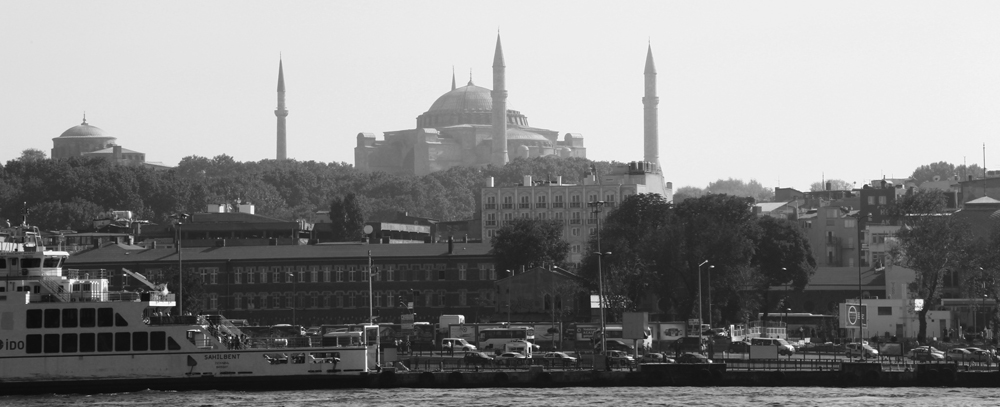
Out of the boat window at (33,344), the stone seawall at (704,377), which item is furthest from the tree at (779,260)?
the boat window at (33,344)

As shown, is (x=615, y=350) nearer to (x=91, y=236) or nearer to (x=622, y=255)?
(x=622, y=255)

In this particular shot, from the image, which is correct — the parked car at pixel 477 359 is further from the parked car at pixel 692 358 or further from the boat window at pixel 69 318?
the boat window at pixel 69 318

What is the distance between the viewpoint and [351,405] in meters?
70.3

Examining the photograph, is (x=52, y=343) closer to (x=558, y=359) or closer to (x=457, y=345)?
(x=558, y=359)

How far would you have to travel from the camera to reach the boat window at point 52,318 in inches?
2926

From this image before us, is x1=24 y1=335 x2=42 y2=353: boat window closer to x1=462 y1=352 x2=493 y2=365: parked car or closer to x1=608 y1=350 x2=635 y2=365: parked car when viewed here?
x1=462 y1=352 x2=493 y2=365: parked car

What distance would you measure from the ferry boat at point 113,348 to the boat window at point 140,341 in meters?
0.04

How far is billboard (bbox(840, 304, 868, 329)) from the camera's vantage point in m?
97.2

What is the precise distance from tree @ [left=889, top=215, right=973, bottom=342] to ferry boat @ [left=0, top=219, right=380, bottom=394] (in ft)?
145

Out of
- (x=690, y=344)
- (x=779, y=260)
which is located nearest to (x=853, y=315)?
(x=690, y=344)

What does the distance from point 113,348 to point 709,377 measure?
23297mm

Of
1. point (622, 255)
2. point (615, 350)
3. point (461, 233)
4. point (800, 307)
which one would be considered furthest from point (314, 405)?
point (461, 233)

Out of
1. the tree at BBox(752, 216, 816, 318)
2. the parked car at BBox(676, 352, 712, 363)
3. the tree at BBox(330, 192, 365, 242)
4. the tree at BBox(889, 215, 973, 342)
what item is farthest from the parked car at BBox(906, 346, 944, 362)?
the tree at BBox(330, 192, 365, 242)

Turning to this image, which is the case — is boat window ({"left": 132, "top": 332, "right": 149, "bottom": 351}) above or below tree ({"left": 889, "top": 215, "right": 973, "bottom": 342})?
below
